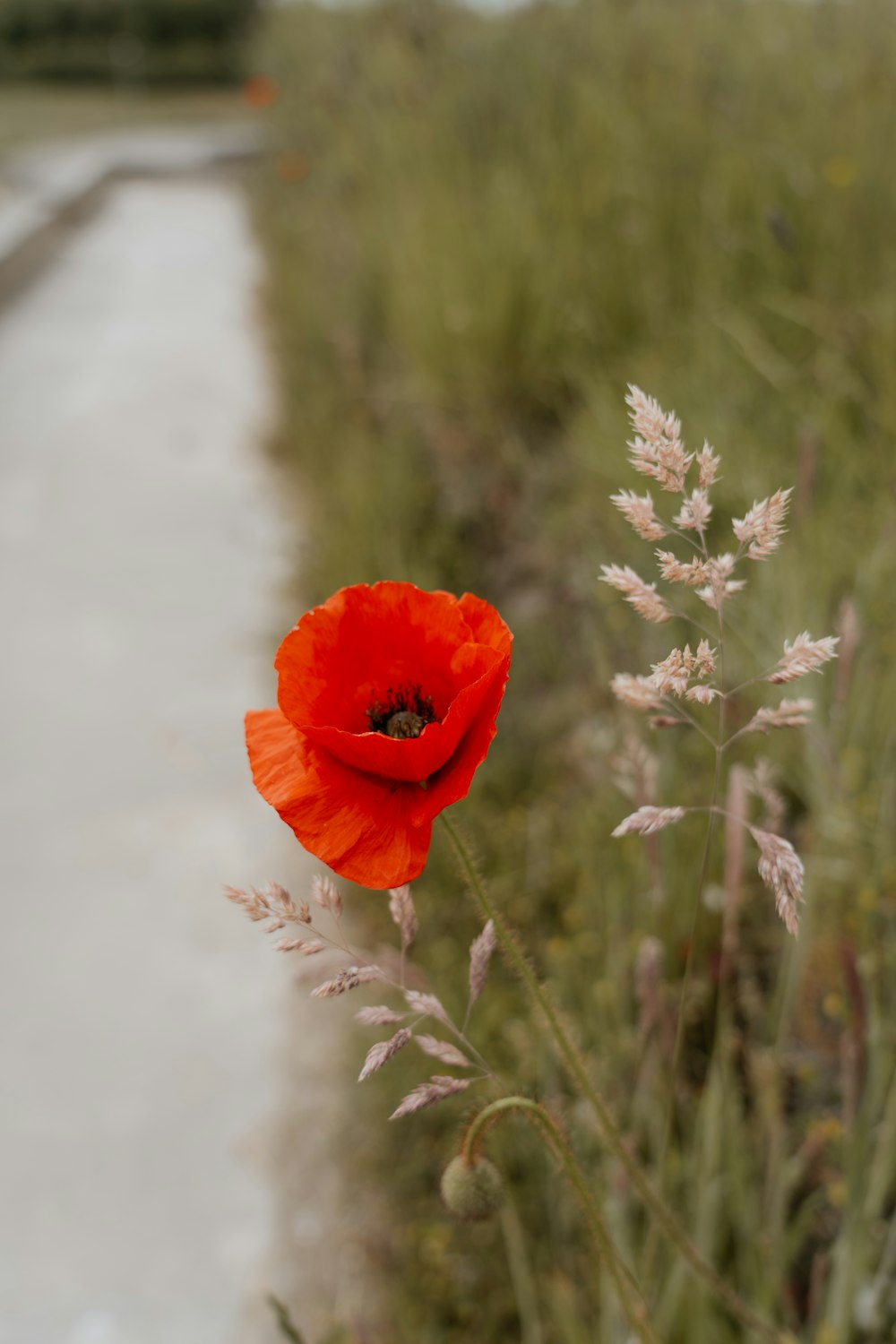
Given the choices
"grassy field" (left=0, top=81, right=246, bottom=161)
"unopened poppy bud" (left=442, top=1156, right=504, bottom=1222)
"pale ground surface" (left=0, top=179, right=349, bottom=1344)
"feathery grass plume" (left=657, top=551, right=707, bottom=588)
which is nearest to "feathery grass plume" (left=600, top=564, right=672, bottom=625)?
"feathery grass plume" (left=657, top=551, right=707, bottom=588)

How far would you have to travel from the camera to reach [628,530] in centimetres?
223

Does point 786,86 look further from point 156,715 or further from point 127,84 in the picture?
point 127,84

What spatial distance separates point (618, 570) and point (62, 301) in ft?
22.9

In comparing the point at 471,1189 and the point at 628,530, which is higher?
the point at 471,1189

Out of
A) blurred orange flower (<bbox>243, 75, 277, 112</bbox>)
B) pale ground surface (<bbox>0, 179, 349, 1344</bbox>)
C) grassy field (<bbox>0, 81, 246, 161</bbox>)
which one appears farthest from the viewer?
grassy field (<bbox>0, 81, 246, 161</bbox>)

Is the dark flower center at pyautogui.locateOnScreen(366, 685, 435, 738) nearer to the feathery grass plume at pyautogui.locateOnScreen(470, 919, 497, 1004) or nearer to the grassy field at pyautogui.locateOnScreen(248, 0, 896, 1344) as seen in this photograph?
the feathery grass plume at pyautogui.locateOnScreen(470, 919, 497, 1004)

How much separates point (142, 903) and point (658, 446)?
2145 mm

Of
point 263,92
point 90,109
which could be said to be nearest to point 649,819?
point 263,92

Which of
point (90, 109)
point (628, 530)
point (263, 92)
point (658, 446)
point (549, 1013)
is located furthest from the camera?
point (90, 109)

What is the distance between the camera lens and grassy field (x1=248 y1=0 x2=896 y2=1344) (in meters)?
1.43

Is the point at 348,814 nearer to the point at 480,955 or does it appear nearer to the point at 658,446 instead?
the point at 480,955

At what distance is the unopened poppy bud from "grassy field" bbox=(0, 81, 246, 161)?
13228 millimetres

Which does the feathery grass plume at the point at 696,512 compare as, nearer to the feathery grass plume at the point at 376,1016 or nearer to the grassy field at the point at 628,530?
the feathery grass plume at the point at 376,1016

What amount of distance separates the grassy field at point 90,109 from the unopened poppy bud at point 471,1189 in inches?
521
